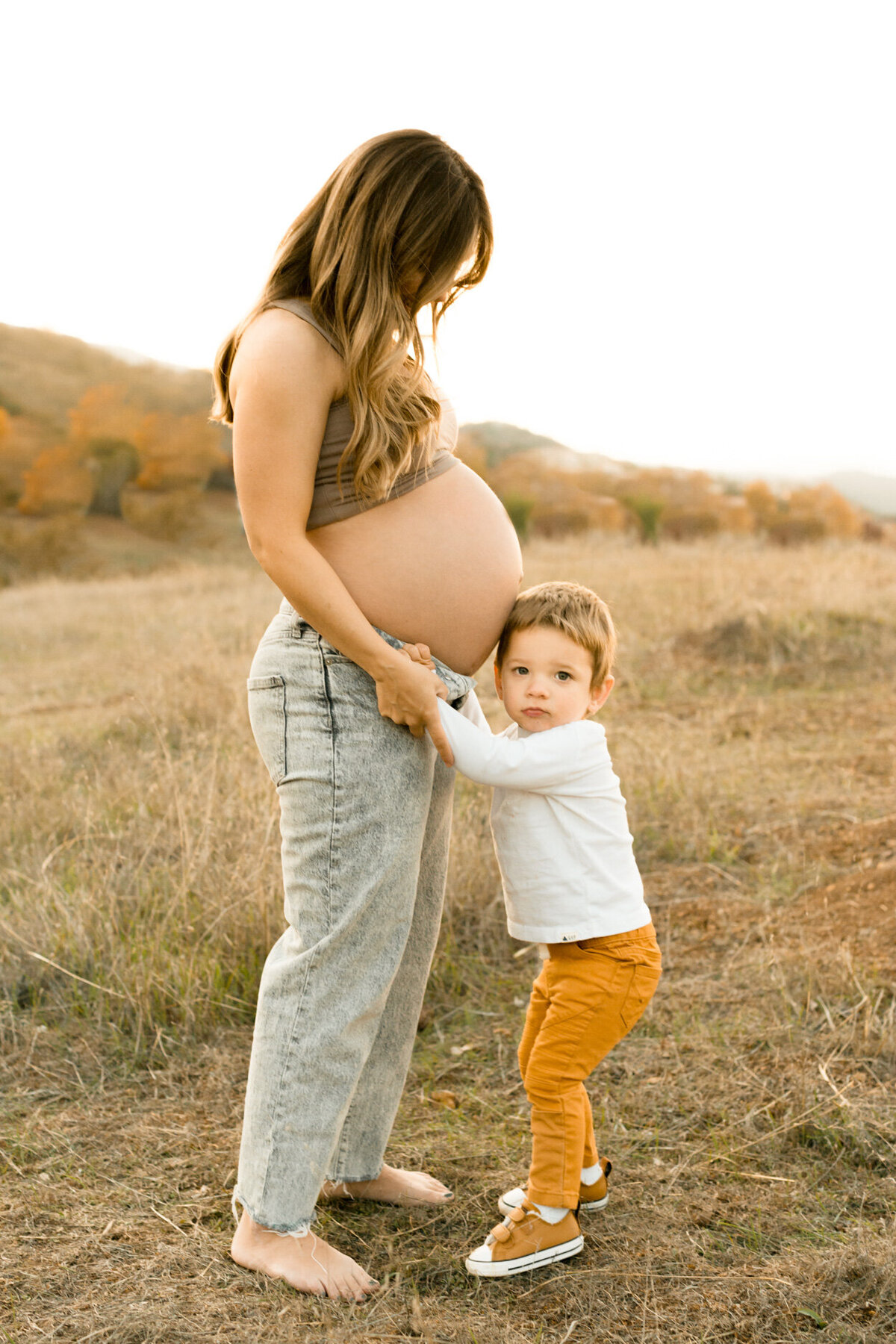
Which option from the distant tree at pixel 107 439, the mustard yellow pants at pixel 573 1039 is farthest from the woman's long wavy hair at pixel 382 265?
the distant tree at pixel 107 439

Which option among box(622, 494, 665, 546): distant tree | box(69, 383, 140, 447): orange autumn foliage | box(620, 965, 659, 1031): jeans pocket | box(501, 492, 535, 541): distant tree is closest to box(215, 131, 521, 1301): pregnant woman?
box(620, 965, 659, 1031): jeans pocket

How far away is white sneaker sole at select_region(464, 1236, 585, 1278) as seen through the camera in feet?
6.52

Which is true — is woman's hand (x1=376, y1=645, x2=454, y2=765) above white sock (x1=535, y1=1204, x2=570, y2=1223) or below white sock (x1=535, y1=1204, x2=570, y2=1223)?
above

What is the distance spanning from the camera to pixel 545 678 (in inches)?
79.4

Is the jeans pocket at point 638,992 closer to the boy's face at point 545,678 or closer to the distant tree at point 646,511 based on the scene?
the boy's face at point 545,678

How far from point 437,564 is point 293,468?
0.34 m

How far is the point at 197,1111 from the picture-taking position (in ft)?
8.75

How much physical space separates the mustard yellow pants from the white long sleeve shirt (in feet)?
0.18

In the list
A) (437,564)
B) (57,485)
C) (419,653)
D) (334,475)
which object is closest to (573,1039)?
(419,653)

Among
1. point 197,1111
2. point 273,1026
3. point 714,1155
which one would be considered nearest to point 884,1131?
point 714,1155

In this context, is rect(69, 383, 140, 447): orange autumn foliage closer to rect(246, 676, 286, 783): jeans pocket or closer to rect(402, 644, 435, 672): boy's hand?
rect(246, 676, 286, 783): jeans pocket

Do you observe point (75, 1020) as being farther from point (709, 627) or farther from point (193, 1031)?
point (709, 627)

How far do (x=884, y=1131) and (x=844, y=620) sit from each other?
578 cm

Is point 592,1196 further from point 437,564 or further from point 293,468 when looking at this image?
point 293,468
